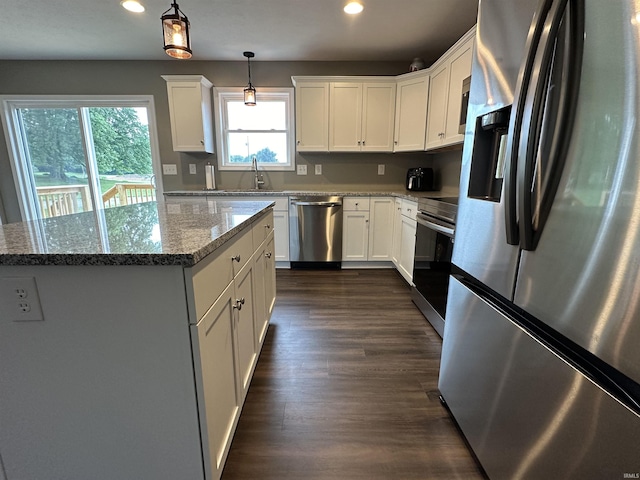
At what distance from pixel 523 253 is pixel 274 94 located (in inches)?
144

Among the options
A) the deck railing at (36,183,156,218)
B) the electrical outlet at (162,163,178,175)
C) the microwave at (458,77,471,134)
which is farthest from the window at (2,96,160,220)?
the microwave at (458,77,471,134)

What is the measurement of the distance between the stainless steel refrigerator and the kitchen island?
92 centimetres

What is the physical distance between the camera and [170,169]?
12.7 ft

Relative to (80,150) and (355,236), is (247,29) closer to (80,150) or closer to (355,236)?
(355,236)

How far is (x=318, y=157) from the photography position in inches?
151

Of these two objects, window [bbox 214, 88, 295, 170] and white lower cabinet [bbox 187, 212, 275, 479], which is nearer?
white lower cabinet [bbox 187, 212, 275, 479]

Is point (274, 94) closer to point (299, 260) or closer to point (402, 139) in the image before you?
point (402, 139)

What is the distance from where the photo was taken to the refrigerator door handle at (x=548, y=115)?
66 centimetres

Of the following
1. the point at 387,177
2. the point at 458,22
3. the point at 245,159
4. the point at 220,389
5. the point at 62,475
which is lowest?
the point at 62,475

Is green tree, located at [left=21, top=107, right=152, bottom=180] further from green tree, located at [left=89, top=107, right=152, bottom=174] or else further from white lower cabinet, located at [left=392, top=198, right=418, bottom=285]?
white lower cabinet, located at [left=392, top=198, right=418, bottom=285]

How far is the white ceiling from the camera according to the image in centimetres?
241

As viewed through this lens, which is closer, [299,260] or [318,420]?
[318,420]

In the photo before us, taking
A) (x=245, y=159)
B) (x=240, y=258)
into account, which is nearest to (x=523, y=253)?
(x=240, y=258)

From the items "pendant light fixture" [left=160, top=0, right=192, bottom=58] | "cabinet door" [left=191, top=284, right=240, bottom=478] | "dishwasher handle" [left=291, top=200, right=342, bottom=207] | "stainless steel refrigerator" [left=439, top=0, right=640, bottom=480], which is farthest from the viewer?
"dishwasher handle" [left=291, top=200, right=342, bottom=207]
